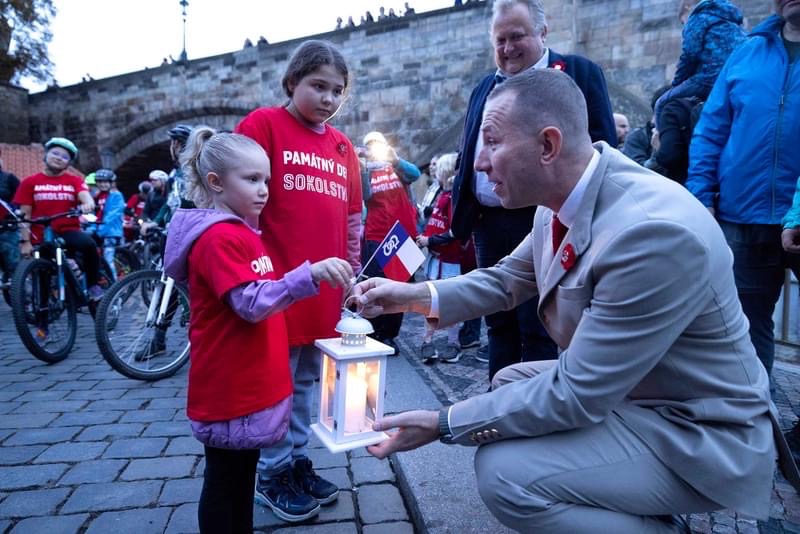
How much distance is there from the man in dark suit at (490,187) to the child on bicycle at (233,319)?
44.7 inches

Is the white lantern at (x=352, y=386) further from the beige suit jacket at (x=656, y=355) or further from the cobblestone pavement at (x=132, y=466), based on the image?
the cobblestone pavement at (x=132, y=466)

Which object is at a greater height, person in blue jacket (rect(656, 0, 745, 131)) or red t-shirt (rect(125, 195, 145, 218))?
person in blue jacket (rect(656, 0, 745, 131))

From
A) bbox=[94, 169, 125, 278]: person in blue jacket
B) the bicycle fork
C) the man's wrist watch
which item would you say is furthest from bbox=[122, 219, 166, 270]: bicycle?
the man's wrist watch

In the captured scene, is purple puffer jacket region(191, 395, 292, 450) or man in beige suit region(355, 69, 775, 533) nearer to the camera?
man in beige suit region(355, 69, 775, 533)

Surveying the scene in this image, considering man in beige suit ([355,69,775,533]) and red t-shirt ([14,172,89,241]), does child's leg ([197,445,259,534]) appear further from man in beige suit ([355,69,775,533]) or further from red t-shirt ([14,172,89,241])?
red t-shirt ([14,172,89,241])

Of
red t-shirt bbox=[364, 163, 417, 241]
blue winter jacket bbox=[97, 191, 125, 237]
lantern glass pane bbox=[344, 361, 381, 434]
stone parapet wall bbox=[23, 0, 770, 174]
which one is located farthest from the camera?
stone parapet wall bbox=[23, 0, 770, 174]

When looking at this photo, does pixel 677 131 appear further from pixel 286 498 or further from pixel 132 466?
pixel 132 466

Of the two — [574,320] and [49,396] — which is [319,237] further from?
[49,396]

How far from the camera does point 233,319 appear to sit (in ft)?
5.63

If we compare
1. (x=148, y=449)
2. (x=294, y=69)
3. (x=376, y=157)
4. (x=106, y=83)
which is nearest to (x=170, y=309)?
(x=148, y=449)

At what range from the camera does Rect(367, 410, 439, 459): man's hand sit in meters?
1.48

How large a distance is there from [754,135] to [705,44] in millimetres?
1004

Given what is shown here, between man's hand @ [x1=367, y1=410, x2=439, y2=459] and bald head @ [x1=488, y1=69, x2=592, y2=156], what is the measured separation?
849 millimetres

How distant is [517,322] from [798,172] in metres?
1.41
